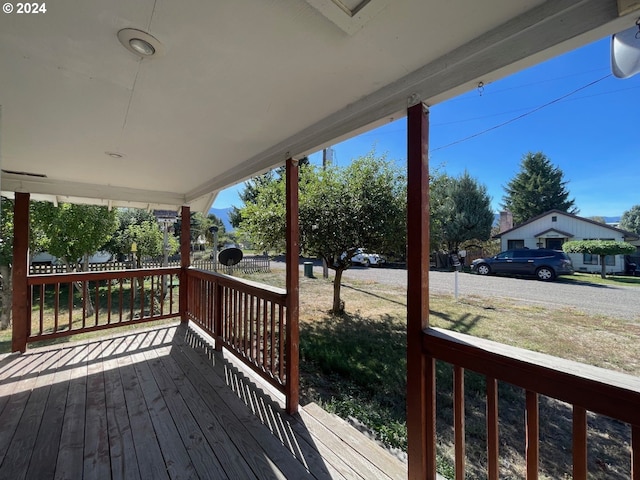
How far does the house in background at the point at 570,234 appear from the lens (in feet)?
19.9

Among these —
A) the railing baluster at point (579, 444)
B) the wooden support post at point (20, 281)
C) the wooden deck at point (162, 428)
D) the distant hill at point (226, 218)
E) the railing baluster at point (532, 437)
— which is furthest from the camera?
the distant hill at point (226, 218)

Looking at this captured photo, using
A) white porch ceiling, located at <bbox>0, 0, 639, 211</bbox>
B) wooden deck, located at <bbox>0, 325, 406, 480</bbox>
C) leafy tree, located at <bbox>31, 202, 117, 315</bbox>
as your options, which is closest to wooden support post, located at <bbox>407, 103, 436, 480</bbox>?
white porch ceiling, located at <bbox>0, 0, 639, 211</bbox>

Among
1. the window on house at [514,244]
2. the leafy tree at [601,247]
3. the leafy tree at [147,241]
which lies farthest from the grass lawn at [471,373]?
the leafy tree at [147,241]

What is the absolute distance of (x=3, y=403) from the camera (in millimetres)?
2041

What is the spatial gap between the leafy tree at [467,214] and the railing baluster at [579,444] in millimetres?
13546

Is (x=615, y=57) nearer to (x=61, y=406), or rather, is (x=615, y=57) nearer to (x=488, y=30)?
(x=488, y=30)

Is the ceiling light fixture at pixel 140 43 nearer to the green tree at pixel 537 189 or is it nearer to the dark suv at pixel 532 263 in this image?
the green tree at pixel 537 189

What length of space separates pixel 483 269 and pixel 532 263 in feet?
6.03

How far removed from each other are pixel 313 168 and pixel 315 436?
4394 millimetres

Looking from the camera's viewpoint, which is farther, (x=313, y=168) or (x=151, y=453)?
(x=313, y=168)

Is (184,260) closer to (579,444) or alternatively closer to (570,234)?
(579,444)

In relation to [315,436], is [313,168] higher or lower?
higher

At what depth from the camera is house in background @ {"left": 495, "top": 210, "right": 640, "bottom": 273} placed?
19.9ft

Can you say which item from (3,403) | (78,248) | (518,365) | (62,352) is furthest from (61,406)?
(78,248)
